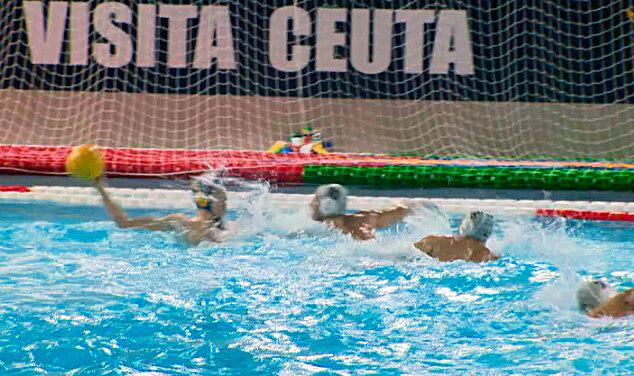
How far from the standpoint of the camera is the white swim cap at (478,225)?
4555 mm

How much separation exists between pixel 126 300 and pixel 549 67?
7.46 m

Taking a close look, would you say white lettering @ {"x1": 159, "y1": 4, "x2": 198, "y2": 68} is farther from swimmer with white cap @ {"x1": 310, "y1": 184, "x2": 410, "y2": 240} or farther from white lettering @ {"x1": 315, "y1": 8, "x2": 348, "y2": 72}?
swimmer with white cap @ {"x1": 310, "y1": 184, "x2": 410, "y2": 240}

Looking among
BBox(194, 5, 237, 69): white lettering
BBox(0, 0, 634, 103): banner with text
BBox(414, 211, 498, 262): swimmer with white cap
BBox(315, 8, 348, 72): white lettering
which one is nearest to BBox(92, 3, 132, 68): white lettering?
BBox(0, 0, 634, 103): banner with text

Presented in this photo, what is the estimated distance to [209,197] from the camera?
4930 mm

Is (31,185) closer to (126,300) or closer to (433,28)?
(126,300)

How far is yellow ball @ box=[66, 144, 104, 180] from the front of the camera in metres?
4.44

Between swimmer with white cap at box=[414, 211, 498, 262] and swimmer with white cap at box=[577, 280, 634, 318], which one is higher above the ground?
swimmer with white cap at box=[414, 211, 498, 262]

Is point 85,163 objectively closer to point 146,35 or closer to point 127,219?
point 127,219

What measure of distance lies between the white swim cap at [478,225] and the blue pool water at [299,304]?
0.18 meters

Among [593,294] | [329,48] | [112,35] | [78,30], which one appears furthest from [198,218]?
[78,30]

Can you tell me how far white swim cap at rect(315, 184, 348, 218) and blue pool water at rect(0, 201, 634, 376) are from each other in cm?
17

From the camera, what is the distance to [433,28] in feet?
33.0

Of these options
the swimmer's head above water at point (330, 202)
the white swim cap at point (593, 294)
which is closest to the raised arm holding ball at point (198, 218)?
the swimmer's head above water at point (330, 202)

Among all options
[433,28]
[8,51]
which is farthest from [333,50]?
[8,51]
